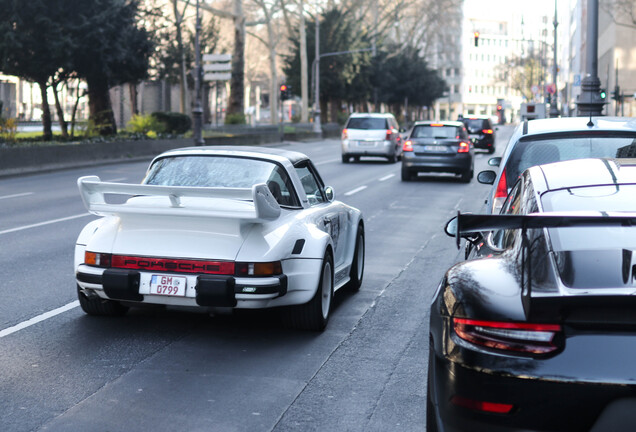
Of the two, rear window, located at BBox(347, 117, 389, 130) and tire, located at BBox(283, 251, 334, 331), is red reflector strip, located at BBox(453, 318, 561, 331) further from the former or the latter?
rear window, located at BBox(347, 117, 389, 130)

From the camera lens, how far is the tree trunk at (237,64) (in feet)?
191

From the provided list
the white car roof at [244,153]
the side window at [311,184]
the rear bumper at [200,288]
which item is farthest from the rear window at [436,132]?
the rear bumper at [200,288]

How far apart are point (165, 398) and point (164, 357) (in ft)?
3.27

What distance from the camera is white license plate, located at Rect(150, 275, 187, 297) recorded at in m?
6.52

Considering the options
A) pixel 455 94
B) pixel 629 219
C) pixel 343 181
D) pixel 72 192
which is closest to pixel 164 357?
pixel 629 219

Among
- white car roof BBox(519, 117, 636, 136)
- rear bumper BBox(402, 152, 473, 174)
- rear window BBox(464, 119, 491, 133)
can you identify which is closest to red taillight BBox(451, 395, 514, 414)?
white car roof BBox(519, 117, 636, 136)

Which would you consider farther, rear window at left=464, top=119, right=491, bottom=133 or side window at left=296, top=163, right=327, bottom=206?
rear window at left=464, top=119, right=491, bottom=133

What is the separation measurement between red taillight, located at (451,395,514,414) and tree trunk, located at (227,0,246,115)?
5537 cm

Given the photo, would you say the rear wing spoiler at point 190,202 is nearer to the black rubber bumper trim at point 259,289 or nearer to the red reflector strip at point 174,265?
the red reflector strip at point 174,265

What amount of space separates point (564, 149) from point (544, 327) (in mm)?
5001

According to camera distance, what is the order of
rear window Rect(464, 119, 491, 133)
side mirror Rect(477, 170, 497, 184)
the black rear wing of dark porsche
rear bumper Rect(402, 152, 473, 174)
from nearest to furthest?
1. the black rear wing of dark porsche
2. side mirror Rect(477, 170, 497, 184)
3. rear bumper Rect(402, 152, 473, 174)
4. rear window Rect(464, 119, 491, 133)

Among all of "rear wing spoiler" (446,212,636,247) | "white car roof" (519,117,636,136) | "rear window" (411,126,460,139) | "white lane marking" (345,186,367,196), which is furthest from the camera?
"rear window" (411,126,460,139)

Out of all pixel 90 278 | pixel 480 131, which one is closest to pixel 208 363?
pixel 90 278

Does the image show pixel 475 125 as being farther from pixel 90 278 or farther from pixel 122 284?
pixel 122 284
